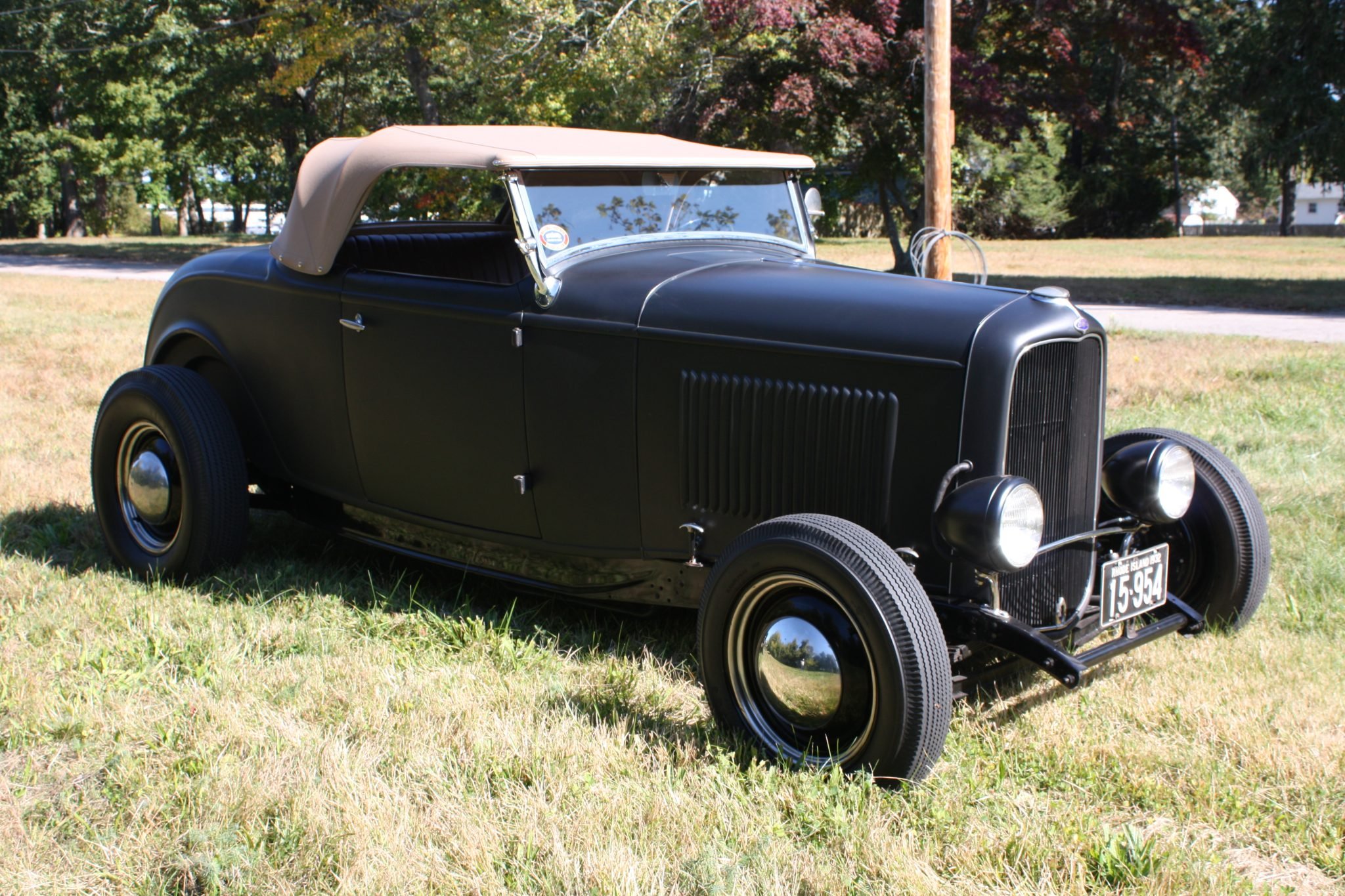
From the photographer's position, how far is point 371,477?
413cm

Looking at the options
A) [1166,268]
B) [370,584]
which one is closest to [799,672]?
[370,584]

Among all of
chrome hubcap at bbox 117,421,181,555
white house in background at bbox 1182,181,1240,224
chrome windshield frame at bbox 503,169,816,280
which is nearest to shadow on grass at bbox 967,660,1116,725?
chrome windshield frame at bbox 503,169,816,280

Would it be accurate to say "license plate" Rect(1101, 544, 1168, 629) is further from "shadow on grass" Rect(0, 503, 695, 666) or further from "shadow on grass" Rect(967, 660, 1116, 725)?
"shadow on grass" Rect(0, 503, 695, 666)

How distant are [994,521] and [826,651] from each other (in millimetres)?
506

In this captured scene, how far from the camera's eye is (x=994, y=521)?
2.74 m

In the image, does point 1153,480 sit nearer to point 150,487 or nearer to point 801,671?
point 801,671

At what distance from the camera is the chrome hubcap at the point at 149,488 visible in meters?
4.34

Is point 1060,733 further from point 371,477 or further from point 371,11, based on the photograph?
point 371,11

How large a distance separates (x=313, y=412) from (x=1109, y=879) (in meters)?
3.06

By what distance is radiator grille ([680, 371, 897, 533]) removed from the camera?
10.1 ft

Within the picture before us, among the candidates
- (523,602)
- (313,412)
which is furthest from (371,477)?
(523,602)

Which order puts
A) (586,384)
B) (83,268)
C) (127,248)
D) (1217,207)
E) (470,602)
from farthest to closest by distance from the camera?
(1217,207) → (127,248) → (83,268) → (470,602) → (586,384)

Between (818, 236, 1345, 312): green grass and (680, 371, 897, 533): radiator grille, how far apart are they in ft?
39.0

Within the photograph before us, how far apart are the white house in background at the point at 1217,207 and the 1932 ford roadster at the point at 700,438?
61789 mm
